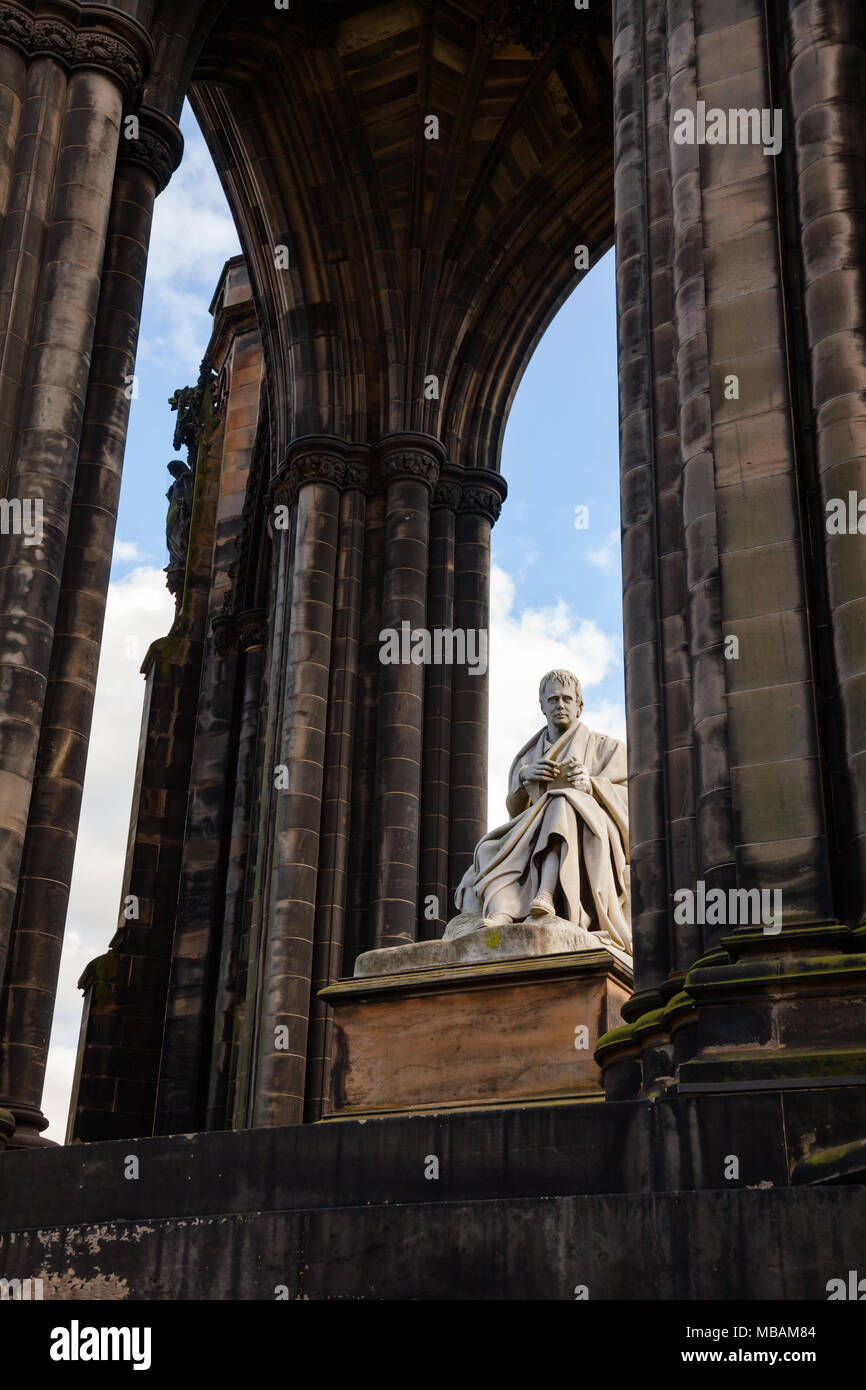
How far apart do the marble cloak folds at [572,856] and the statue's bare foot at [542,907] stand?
0.06m

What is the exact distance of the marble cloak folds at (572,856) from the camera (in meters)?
10.9

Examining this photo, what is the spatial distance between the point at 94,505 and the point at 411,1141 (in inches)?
235

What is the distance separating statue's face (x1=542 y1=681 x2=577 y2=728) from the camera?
12164 mm

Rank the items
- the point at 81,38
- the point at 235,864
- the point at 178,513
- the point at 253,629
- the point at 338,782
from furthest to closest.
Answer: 1. the point at 178,513
2. the point at 253,629
3. the point at 235,864
4. the point at 338,782
5. the point at 81,38

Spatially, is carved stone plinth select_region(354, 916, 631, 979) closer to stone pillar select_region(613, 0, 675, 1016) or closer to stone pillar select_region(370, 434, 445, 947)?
stone pillar select_region(613, 0, 675, 1016)

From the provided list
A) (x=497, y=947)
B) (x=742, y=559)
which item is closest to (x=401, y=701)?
(x=497, y=947)

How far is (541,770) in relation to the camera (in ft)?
38.6

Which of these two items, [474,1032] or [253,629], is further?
[253,629]

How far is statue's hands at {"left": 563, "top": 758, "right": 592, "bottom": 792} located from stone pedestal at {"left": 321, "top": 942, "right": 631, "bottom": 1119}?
1.87m

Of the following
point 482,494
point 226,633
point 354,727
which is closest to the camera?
point 354,727

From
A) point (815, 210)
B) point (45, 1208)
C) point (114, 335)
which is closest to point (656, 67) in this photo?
point (815, 210)

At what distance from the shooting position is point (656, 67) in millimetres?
10797

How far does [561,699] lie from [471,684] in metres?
5.81

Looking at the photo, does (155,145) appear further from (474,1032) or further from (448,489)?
(474,1032)
